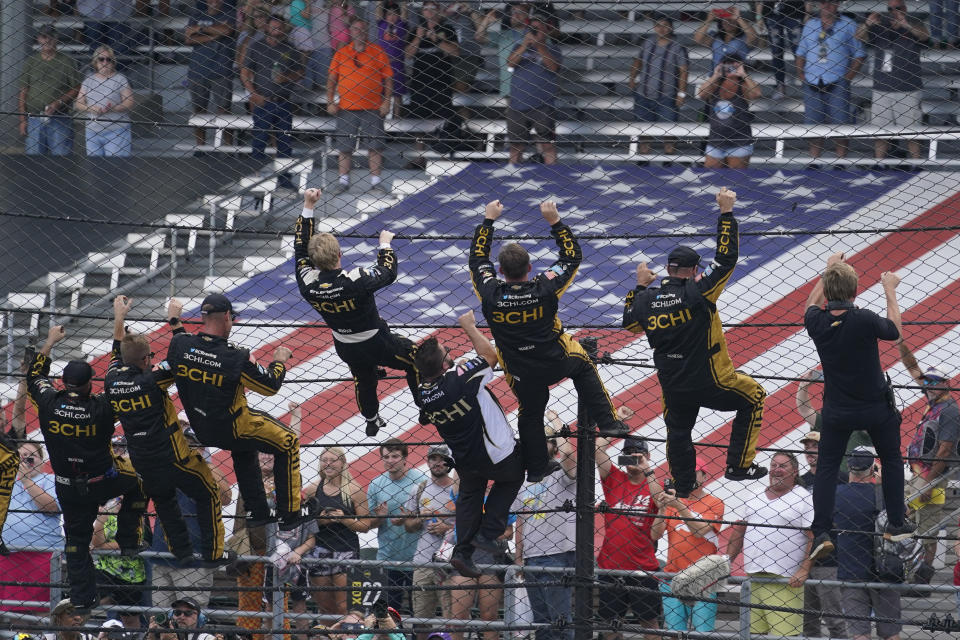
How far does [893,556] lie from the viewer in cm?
852

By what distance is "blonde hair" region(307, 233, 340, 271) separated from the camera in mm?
7926

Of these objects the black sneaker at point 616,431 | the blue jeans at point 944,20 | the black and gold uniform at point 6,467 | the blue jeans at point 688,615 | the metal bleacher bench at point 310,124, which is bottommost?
the blue jeans at point 688,615

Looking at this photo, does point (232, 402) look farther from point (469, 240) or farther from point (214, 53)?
point (214, 53)

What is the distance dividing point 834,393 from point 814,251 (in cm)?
459

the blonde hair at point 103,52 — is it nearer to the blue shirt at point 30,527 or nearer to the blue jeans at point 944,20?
the blue shirt at point 30,527

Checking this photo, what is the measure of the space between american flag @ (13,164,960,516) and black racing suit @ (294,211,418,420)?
110 inches

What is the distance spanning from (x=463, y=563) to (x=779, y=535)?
2294 mm

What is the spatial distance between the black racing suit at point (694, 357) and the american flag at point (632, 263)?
9.56 feet

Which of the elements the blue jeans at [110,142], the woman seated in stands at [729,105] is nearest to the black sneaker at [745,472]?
the woman seated in stands at [729,105]

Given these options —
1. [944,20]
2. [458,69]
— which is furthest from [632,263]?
[944,20]

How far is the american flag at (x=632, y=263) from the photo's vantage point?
1130cm

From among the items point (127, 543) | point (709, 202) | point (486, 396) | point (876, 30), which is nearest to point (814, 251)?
point (709, 202)

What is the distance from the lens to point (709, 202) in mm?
11867

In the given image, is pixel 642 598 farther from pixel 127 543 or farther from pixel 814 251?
pixel 814 251
